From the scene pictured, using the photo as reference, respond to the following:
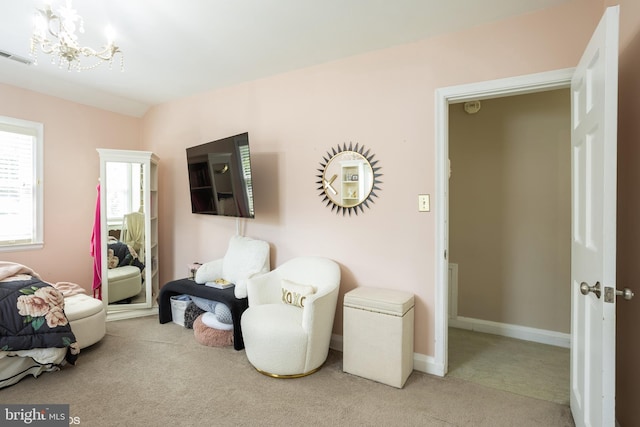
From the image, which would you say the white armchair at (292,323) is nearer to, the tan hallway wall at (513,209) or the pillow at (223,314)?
the pillow at (223,314)

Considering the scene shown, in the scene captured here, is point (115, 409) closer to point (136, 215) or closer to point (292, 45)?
point (136, 215)

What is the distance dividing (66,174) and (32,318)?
2048mm

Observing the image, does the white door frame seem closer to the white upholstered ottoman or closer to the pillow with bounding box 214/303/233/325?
the pillow with bounding box 214/303/233/325

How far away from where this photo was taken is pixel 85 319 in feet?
8.91

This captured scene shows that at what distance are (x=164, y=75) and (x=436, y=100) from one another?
99.7 inches

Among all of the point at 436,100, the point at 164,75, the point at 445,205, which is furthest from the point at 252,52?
the point at 445,205

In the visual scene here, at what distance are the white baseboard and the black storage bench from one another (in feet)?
6.94

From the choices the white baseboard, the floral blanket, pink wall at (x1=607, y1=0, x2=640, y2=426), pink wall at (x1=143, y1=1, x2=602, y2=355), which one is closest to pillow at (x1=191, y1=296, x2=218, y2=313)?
pink wall at (x1=143, y1=1, x2=602, y2=355)

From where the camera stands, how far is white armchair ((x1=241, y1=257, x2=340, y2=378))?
A: 2334mm

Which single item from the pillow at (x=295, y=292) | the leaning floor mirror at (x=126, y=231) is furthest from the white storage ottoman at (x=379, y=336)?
the leaning floor mirror at (x=126, y=231)

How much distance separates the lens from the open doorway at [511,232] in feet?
9.62

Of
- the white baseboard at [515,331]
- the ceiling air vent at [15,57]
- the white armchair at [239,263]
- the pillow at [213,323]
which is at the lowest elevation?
the white baseboard at [515,331]

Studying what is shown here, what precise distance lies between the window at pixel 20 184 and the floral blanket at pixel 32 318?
1.13 m

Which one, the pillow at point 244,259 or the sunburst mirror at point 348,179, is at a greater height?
the sunburst mirror at point 348,179
